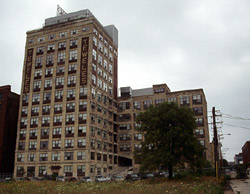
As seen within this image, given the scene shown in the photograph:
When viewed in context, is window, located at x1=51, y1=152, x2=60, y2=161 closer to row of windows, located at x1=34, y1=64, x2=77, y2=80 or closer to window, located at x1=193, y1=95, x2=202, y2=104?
row of windows, located at x1=34, y1=64, x2=77, y2=80

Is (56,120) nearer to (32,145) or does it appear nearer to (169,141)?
(32,145)

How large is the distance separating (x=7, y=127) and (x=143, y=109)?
41.4m

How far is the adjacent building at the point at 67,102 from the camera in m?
74.9

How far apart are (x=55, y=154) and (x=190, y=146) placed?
1599 inches

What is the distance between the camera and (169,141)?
49.2 m

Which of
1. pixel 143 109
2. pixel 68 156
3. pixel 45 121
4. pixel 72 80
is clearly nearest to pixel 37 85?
pixel 45 121

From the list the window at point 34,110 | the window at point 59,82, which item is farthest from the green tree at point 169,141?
the window at point 34,110

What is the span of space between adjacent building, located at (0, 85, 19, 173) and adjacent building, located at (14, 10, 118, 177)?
360 cm

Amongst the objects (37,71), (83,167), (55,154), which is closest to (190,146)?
(83,167)

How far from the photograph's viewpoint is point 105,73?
8775cm

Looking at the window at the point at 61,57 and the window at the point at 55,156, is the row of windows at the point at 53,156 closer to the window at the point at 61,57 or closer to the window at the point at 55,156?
the window at the point at 55,156

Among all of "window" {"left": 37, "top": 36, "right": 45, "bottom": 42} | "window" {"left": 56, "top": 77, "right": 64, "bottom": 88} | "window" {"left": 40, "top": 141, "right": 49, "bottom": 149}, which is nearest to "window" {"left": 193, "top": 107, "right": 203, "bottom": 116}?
"window" {"left": 56, "top": 77, "right": 64, "bottom": 88}

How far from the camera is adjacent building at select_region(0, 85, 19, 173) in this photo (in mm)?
79938

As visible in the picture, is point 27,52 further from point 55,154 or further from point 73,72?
point 55,154
